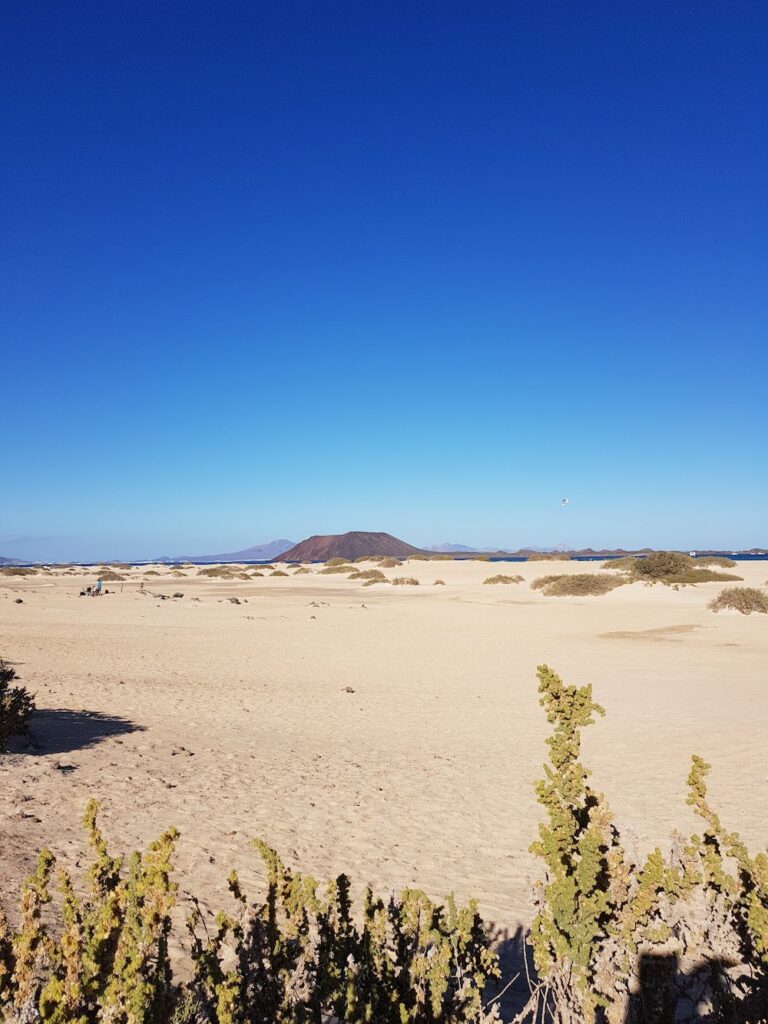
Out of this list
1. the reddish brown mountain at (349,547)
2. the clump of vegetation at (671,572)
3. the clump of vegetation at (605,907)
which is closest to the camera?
the clump of vegetation at (605,907)

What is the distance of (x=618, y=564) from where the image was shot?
164 feet

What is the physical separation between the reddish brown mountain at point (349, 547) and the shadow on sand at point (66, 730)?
12367cm

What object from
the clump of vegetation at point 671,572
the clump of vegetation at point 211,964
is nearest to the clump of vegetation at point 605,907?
the clump of vegetation at point 211,964

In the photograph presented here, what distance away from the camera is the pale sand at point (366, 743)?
558 centimetres

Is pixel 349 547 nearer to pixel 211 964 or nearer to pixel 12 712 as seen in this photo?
pixel 12 712

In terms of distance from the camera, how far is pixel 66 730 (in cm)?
866

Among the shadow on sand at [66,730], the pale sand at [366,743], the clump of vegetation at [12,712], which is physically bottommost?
the pale sand at [366,743]

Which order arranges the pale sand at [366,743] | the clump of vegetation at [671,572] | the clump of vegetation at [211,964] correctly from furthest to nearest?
the clump of vegetation at [671,572] → the pale sand at [366,743] → the clump of vegetation at [211,964]

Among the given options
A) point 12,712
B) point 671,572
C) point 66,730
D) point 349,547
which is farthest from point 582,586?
point 349,547

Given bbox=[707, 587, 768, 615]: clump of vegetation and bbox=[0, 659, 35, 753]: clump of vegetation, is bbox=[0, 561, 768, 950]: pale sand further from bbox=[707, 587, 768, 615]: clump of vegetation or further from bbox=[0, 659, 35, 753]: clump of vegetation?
bbox=[707, 587, 768, 615]: clump of vegetation

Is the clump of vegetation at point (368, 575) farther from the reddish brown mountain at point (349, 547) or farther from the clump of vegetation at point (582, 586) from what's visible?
the reddish brown mountain at point (349, 547)

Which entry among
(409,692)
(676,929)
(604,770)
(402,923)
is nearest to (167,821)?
(402,923)

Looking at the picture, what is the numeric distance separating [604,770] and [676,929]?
16.3 ft

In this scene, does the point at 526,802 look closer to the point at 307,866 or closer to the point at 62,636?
the point at 307,866
